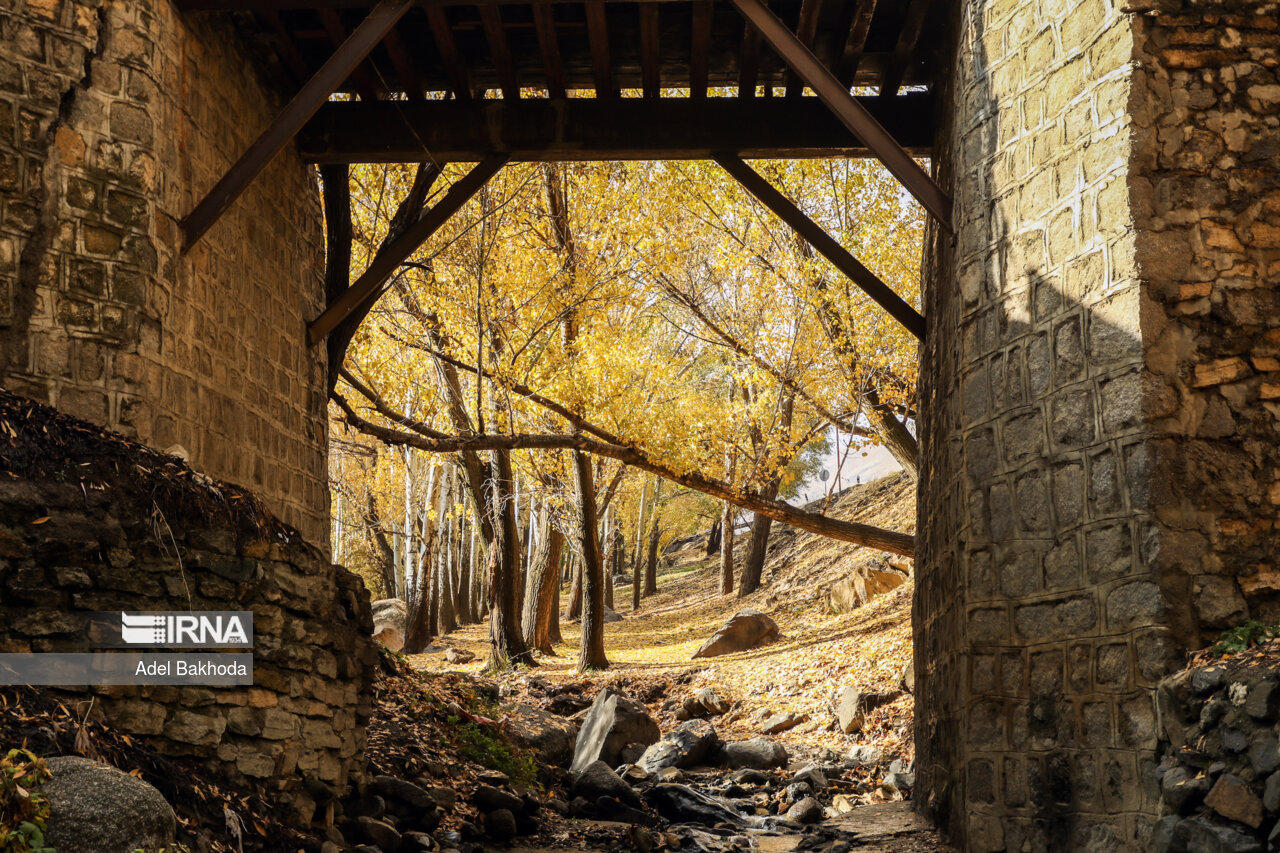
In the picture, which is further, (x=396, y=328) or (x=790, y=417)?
(x=790, y=417)

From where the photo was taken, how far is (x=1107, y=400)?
4.75 m

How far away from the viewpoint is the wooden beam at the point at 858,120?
19.9 feet

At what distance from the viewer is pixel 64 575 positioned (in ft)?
13.2

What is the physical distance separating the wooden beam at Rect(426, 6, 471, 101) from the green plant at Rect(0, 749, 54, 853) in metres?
4.83

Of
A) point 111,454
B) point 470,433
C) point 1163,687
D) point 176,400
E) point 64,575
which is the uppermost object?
point 470,433

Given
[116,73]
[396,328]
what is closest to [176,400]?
[116,73]

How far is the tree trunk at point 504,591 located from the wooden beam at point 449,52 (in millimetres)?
7330

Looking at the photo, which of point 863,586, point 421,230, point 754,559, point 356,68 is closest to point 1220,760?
point 421,230

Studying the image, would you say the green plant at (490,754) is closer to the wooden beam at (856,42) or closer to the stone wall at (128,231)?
the stone wall at (128,231)

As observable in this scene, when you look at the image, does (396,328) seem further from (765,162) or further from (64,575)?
(64,575)

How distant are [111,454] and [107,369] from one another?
107 centimetres

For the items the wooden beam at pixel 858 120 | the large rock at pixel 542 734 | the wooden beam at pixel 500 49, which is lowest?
the large rock at pixel 542 734

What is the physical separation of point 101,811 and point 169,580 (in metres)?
1.34

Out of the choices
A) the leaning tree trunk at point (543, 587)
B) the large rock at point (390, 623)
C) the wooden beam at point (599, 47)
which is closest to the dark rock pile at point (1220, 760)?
the wooden beam at point (599, 47)
